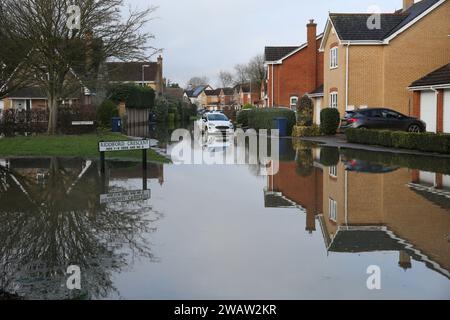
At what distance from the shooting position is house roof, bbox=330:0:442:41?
34.2m

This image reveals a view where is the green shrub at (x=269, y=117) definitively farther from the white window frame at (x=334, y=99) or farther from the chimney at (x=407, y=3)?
the chimney at (x=407, y=3)

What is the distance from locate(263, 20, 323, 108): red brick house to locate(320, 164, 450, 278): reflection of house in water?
109 feet

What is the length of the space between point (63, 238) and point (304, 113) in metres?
29.4

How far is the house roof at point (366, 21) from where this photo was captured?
3422cm

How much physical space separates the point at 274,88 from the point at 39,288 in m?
44.1

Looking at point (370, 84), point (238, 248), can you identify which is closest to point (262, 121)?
point (370, 84)

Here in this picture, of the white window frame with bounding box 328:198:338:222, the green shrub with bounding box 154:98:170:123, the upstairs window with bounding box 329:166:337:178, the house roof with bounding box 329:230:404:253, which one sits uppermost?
the green shrub with bounding box 154:98:170:123

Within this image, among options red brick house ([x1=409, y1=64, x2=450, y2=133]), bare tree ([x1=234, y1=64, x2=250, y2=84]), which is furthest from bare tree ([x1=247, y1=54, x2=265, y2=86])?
red brick house ([x1=409, y1=64, x2=450, y2=133])

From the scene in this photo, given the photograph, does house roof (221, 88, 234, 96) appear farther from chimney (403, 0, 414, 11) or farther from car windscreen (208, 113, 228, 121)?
chimney (403, 0, 414, 11)

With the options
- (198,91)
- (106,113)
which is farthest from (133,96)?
(198,91)

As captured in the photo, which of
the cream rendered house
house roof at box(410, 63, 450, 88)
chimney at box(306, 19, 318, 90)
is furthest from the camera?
chimney at box(306, 19, 318, 90)

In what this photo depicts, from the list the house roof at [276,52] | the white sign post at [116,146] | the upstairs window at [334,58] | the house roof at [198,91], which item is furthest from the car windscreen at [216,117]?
the house roof at [198,91]

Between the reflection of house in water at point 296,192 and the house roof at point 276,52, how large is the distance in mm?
32727

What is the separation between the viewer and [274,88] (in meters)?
49.4
